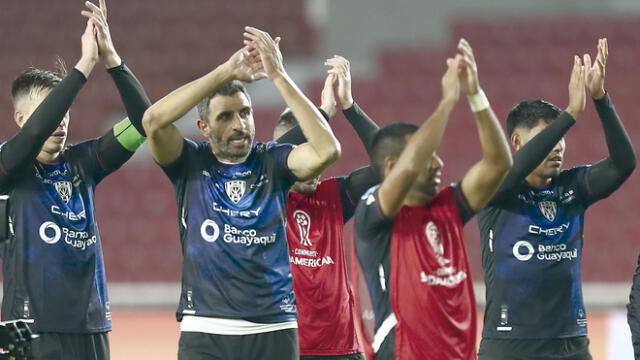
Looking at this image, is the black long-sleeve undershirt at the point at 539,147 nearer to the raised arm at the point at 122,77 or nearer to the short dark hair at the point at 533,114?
the short dark hair at the point at 533,114

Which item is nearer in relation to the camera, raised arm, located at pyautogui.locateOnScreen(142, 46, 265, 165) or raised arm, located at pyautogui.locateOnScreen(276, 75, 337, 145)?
raised arm, located at pyautogui.locateOnScreen(142, 46, 265, 165)

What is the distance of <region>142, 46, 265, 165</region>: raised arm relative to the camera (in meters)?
4.64

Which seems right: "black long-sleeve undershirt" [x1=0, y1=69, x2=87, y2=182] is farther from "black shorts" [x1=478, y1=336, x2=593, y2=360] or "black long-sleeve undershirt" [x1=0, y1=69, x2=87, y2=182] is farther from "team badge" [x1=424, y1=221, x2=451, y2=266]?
"black shorts" [x1=478, y1=336, x2=593, y2=360]

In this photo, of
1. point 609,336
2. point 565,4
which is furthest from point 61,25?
point 609,336

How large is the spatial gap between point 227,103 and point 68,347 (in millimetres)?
1430

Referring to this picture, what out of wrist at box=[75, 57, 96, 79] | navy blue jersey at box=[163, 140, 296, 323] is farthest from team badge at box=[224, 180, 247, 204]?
wrist at box=[75, 57, 96, 79]

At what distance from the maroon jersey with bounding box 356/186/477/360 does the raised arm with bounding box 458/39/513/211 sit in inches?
3.0

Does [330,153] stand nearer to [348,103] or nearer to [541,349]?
[348,103]

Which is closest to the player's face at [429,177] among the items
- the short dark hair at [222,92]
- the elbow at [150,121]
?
the short dark hair at [222,92]

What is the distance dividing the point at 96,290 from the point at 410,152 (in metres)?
1.94

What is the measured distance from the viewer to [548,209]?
5.48 m

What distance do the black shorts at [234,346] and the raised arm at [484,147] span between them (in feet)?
3.58

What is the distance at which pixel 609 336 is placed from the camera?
11.5 metres

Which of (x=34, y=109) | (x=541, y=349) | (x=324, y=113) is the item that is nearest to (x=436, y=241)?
(x=541, y=349)
